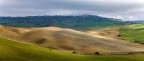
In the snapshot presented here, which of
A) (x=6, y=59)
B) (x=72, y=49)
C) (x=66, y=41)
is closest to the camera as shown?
(x=6, y=59)

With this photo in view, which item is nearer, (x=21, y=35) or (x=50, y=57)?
(x=50, y=57)

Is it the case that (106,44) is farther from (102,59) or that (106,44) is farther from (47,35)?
(102,59)

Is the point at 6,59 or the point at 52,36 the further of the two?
the point at 52,36

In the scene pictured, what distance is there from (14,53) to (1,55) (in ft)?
18.0

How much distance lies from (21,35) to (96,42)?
40161mm

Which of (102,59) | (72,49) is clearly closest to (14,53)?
(102,59)

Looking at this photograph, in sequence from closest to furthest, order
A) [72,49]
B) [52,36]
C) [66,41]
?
[72,49], [66,41], [52,36]

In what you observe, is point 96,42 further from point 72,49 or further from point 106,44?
point 72,49

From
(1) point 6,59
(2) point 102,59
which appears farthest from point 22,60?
(2) point 102,59

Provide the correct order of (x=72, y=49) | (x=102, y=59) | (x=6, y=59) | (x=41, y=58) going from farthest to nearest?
(x=72, y=49) → (x=102, y=59) → (x=41, y=58) → (x=6, y=59)

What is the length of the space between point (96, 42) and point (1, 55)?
8176cm

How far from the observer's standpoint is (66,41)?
156750mm

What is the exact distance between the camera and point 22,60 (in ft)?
275

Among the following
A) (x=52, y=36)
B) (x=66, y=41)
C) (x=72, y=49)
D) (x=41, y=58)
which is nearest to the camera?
(x=41, y=58)
